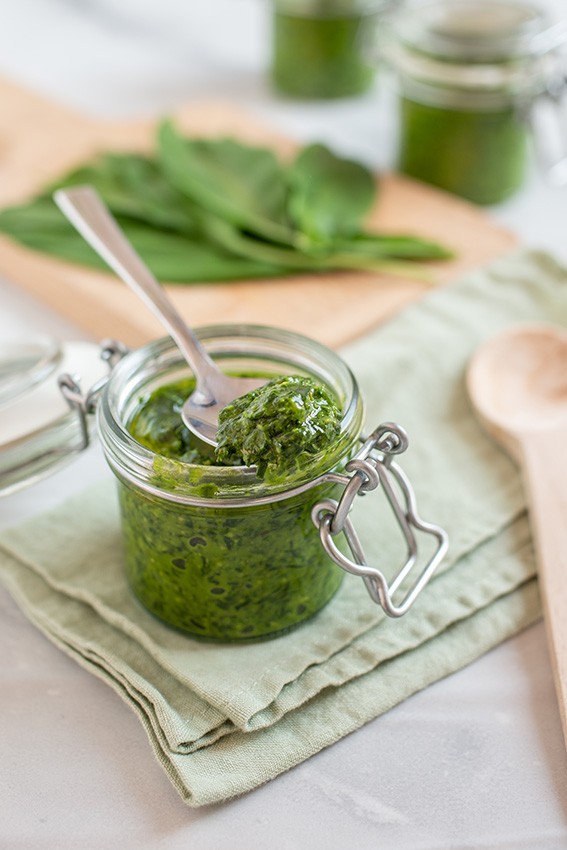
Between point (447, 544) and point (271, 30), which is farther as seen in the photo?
point (271, 30)

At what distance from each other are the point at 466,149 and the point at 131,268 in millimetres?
838

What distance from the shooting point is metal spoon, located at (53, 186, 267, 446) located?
860 mm

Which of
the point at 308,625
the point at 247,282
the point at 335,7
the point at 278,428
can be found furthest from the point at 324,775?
the point at 335,7

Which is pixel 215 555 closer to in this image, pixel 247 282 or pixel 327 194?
pixel 247 282

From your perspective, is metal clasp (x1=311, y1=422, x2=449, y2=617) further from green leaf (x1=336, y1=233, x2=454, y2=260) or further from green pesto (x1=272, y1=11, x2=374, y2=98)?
green pesto (x1=272, y1=11, x2=374, y2=98)

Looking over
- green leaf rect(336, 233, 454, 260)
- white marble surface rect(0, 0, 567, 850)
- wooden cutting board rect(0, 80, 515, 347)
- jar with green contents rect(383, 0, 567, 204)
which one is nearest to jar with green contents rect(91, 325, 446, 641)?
white marble surface rect(0, 0, 567, 850)

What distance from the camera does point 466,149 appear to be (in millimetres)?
1608

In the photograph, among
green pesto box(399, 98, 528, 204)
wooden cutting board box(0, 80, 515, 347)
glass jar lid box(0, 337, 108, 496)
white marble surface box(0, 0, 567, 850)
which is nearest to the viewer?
white marble surface box(0, 0, 567, 850)

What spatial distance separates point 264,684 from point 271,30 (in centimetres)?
158

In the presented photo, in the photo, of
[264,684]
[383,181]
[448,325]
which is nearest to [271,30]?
[383,181]

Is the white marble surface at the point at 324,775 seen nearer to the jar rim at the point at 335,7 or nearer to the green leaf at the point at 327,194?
the green leaf at the point at 327,194

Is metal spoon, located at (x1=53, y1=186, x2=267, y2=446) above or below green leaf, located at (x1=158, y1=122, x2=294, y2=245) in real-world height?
above

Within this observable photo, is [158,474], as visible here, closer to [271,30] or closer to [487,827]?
[487,827]

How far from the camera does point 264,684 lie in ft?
2.66
